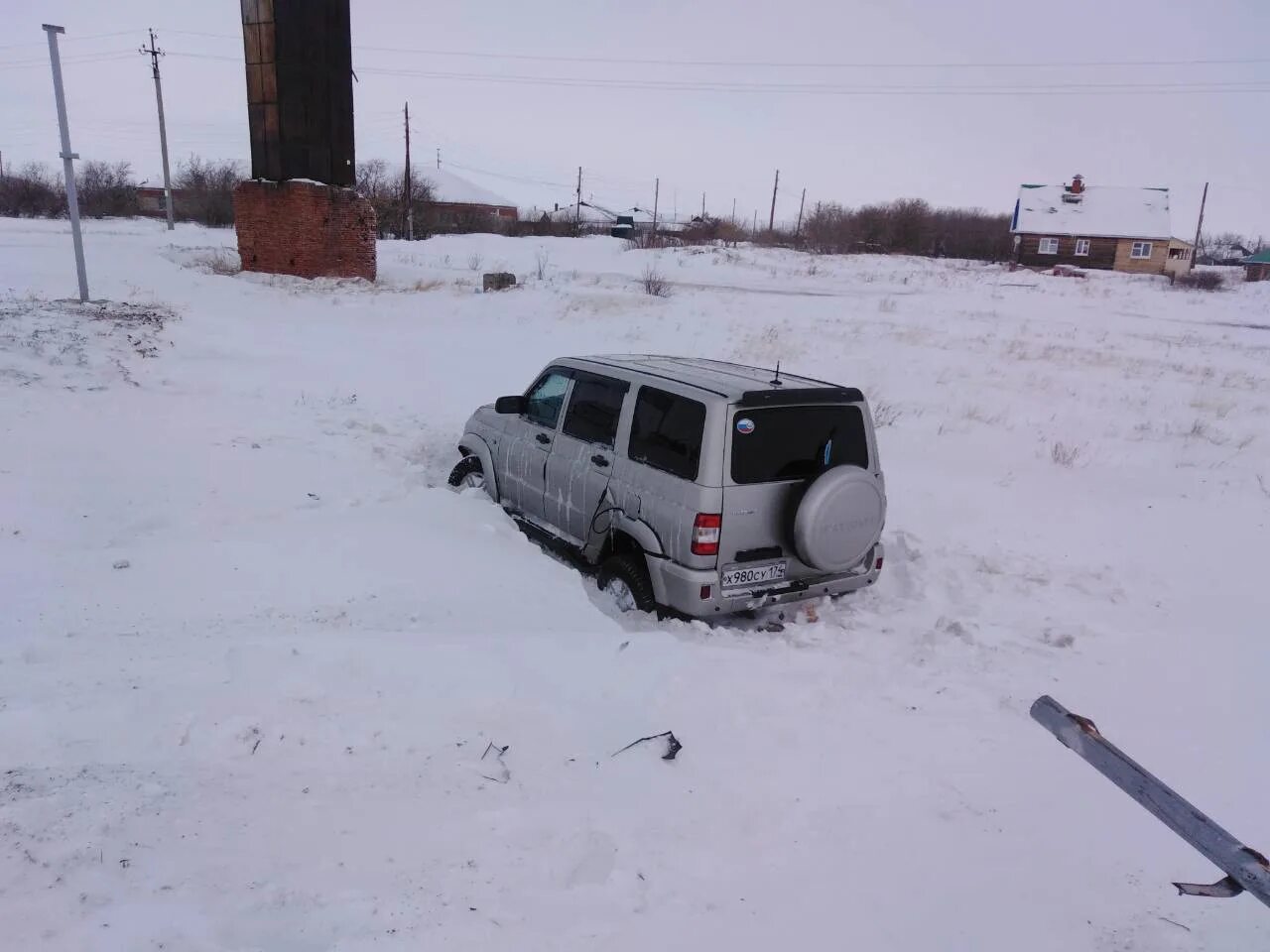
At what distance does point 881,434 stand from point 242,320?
1103 centimetres

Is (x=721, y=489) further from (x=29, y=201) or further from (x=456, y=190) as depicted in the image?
(x=456, y=190)

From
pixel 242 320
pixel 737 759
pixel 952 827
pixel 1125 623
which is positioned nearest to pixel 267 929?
pixel 737 759

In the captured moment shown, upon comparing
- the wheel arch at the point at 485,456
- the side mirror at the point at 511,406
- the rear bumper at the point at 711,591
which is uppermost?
the side mirror at the point at 511,406

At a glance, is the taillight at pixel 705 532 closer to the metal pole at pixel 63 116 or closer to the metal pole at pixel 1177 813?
the metal pole at pixel 1177 813

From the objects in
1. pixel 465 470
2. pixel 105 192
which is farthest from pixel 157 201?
pixel 465 470

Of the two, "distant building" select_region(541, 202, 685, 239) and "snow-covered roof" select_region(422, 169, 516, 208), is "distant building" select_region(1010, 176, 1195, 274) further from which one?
"snow-covered roof" select_region(422, 169, 516, 208)

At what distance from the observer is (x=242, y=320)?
14383 mm

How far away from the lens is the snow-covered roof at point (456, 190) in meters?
92.1

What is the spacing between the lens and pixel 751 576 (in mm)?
5297

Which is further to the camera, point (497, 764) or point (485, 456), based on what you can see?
point (485, 456)

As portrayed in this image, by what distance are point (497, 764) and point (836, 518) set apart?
268cm

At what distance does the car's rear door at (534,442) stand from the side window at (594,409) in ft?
0.57

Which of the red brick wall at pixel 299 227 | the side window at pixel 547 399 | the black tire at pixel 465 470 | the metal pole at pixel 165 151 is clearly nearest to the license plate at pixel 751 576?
the side window at pixel 547 399

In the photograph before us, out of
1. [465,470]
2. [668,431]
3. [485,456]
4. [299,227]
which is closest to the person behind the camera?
[668,431]
